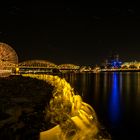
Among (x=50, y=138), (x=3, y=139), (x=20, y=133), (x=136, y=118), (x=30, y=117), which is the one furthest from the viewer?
(x=136, y=118)

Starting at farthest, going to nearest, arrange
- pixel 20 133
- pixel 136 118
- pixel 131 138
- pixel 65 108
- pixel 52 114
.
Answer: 1. pixel 136 118
2. pixel 131 138
3. pixel 65 108
4. pixel 52 114
5. pixel 20 133

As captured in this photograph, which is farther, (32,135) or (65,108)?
(65,108)

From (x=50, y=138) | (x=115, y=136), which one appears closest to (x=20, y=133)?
(x=50, y=138)

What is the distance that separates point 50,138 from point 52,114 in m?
4.90

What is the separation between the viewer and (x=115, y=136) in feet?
63.9

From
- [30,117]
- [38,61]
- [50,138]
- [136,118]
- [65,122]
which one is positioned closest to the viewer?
[50,138]

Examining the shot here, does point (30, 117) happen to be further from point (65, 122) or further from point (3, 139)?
point (3, 139)

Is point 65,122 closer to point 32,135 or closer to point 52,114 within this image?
point 52,114

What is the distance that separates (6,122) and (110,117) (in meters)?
20.6

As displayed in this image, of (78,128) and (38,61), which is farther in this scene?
(38,61)

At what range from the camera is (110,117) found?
27359mm

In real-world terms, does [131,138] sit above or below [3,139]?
below

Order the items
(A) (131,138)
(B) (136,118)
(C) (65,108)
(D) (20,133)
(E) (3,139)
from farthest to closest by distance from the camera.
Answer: (B) (136,118) < (A) (131,138) < (C) (65,108) < (D) (20,133) < (E) (3,139)

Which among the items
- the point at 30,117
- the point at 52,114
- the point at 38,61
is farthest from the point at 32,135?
the point at 38,61
